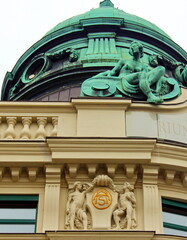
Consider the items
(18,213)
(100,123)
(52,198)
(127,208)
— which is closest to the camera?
(127,208)

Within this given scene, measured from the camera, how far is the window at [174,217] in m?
15.6

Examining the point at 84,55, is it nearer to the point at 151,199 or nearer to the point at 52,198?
the point at 52,198

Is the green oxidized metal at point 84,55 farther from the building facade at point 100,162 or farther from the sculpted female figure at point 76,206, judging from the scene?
the sculpted female figure at point 76,206

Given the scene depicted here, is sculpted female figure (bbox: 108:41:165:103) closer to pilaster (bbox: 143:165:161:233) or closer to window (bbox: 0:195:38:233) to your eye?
pilaster (bbox: 143:165:161:233)

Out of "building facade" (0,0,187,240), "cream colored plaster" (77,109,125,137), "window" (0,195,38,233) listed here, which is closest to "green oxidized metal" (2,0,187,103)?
"building facade" (0,0,187,240)

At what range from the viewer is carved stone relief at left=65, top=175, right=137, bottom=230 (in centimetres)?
1500

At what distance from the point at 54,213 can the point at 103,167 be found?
65.5 inches

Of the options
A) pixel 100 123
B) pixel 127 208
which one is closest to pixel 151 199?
pixel 127 208

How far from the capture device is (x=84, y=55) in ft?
82.1

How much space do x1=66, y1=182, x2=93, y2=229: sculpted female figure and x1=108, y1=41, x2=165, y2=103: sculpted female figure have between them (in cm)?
326

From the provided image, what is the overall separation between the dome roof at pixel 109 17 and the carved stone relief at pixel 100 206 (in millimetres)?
12222

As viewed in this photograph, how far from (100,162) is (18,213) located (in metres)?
2.29

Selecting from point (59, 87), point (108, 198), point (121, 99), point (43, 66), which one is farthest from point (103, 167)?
point (43, 66)

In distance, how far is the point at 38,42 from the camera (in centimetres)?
2712
